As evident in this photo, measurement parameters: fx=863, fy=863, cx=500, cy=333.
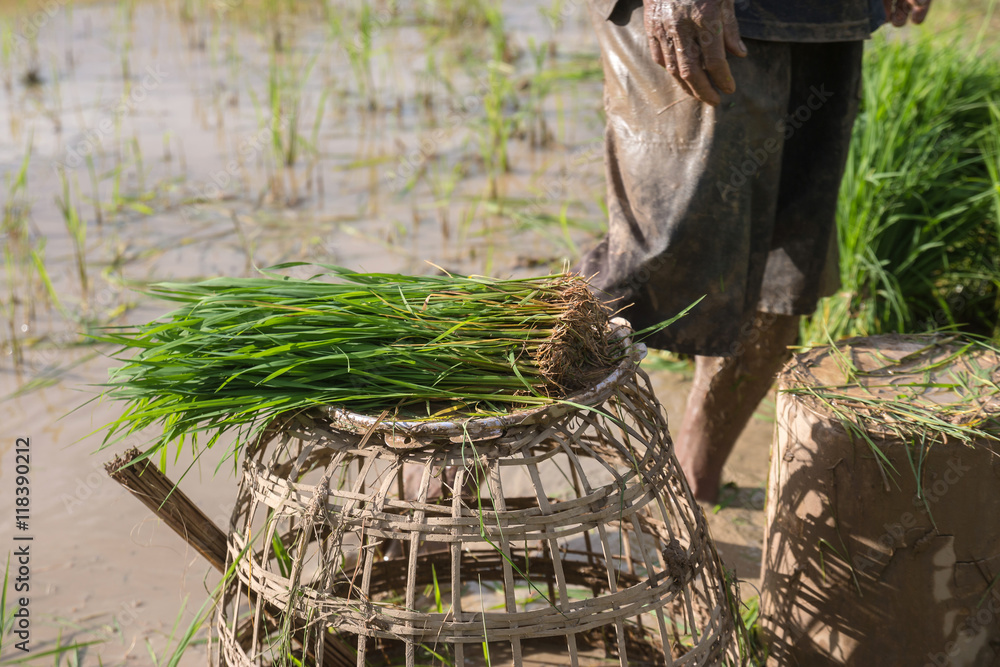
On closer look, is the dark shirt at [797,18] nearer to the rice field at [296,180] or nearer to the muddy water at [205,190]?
the rice field at [296,180]

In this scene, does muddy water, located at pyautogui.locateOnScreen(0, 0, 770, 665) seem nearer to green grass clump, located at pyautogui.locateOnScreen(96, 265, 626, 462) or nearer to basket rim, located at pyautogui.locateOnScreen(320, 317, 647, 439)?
green grass clump, located at pyautogui.locateOnScreen(96, 265, 626, 462)

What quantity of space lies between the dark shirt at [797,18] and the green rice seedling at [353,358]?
67 cm

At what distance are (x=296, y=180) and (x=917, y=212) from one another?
289 cm

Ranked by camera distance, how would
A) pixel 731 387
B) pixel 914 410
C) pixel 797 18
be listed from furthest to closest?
pixel 731 387
pixel 797 18
pixel 914 410

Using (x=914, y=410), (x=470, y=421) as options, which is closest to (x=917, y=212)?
(x=914, y=410)

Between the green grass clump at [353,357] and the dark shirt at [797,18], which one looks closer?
the green grass clump at [353,357]

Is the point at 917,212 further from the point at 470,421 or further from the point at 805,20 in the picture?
the point at 470,421

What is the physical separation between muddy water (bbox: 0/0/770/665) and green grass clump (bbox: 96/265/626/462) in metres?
0.42

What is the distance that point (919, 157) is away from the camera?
2896 mm

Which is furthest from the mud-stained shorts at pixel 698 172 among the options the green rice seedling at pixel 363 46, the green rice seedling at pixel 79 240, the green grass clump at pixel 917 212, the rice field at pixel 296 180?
the green rice seedling at pixel 363 46

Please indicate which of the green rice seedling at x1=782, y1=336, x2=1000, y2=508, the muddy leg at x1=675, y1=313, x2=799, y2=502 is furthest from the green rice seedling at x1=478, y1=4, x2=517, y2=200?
the green rice seedling at x1=782, y1=336, x2=1000, y2=508

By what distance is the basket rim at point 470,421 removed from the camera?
126cm

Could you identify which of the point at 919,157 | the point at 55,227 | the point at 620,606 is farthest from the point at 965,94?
the point at 55,227

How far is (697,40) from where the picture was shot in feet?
5.18
